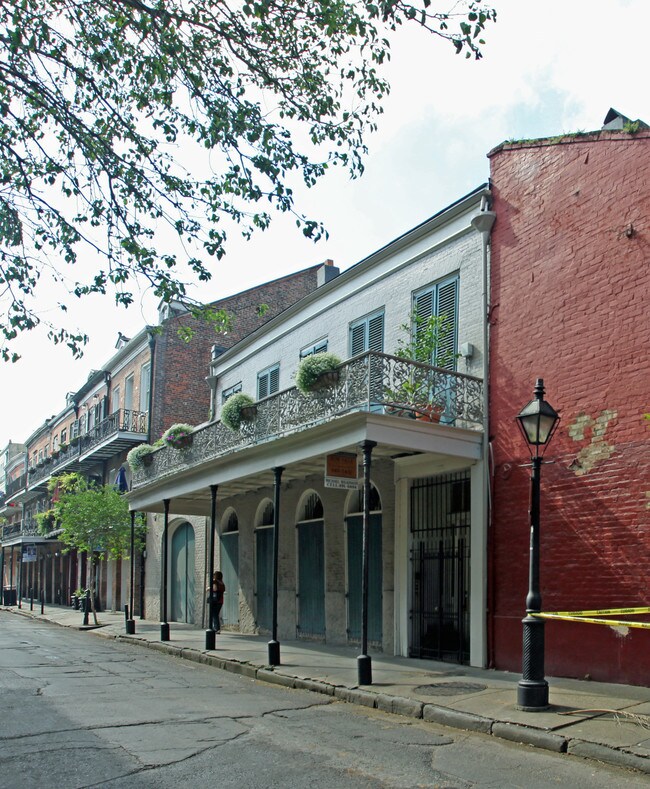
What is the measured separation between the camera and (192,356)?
27594 mm

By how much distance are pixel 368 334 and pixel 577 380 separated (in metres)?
5.23

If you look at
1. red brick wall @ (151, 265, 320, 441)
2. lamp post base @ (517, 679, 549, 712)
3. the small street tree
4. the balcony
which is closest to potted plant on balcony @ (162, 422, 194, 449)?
the small street tree

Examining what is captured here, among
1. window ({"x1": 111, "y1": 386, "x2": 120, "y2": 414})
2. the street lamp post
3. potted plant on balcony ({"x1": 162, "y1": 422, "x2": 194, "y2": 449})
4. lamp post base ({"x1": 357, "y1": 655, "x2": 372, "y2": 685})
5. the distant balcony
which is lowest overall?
the distant balcony

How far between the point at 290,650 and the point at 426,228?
7.58m

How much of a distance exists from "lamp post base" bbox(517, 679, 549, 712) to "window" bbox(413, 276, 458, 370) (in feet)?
18.6

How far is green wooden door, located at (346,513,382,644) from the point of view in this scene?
1403cm

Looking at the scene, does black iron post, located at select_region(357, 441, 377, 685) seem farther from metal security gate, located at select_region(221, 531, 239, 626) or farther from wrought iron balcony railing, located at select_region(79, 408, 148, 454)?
wrought iron balcony railing, located at select_region(79, 408, 148, 454)

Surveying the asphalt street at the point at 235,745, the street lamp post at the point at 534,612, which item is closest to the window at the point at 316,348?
the asphalt street at the point at 235,745

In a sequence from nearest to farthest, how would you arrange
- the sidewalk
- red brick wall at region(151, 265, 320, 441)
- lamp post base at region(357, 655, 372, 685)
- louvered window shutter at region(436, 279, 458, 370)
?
the sidewalk, lamp post base at region(357, 655, 372, 685), louvered window shutter at region(436, 279, 458, 370), red brick wall at region(151, 265, 320, 441)

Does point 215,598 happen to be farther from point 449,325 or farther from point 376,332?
point 449,325

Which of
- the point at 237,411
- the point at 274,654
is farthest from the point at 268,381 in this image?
the point at 274,654

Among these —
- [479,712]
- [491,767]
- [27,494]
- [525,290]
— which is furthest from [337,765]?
[27,494]

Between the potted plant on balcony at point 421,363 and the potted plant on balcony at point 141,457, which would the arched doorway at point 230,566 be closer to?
the potted plant on balcony at point 141,457

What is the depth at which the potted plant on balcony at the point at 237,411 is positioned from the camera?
1531 cm
